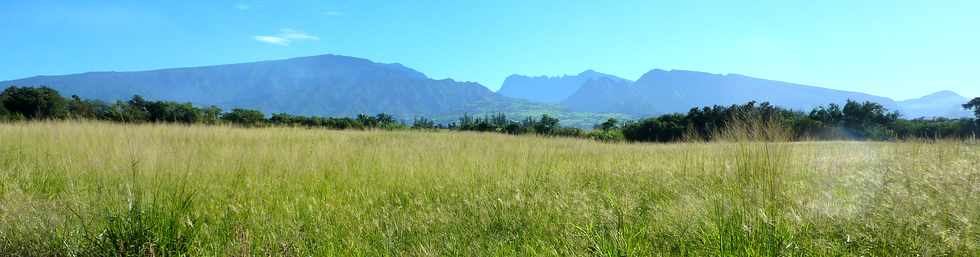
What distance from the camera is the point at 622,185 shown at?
449cm

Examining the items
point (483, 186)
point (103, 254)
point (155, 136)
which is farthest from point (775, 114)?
point (155, 136)

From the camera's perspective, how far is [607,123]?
32781 millimetres

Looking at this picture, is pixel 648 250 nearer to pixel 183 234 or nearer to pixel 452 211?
pixel 452 211

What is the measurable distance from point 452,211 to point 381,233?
0.74 meters

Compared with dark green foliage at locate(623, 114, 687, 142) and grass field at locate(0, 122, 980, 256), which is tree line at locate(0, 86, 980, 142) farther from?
grass field at locate(0, 122, 980, 256)

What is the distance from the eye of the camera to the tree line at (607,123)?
12.1 meters

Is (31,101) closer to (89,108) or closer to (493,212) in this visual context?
(89,108)

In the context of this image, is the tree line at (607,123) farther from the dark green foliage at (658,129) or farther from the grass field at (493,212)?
the grass field at (493,212)

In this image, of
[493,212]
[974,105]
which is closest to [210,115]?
[493,212]

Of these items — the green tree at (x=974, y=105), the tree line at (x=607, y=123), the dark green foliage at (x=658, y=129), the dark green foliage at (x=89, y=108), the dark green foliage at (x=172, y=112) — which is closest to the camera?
the tree line at (x=607, y=123)

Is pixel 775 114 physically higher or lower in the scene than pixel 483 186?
higher

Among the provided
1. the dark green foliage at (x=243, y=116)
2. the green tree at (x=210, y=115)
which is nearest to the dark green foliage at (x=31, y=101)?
the green tree at (x=210, y=115)

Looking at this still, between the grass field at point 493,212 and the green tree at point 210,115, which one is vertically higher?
the green tree at point 210,115

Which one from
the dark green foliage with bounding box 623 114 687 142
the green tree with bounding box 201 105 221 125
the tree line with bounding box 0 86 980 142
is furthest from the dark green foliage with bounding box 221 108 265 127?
the dark green foliage with bounding box 623 114 687 142
